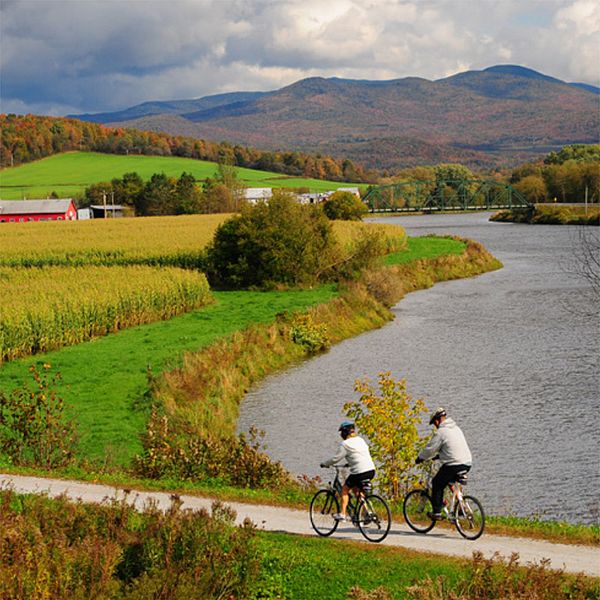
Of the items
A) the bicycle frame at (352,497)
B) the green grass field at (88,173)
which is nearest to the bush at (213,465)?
the bicycle frame at (352,497)

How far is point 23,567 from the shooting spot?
962cm

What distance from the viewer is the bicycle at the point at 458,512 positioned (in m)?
13.4

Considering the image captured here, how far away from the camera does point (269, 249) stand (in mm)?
52219

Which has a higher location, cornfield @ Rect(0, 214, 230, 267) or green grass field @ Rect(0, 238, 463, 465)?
cornfield @ Rect(0, 214, 230, 267)

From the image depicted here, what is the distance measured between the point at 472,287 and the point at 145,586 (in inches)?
2037

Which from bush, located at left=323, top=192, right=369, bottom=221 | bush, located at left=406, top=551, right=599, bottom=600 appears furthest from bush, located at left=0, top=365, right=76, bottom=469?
bush, located at left=323, top=192, right=369, bottom=221

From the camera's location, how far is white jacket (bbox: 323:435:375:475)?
13.3 m

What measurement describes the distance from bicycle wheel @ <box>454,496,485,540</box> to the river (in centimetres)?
505

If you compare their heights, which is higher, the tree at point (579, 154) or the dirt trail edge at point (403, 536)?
the tree at point (579, 154)

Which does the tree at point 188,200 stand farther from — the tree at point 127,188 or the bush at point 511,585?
the bush at point 511,585

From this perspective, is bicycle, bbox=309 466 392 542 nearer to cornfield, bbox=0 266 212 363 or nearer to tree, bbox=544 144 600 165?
cornfield, bbox=0 266 212 363

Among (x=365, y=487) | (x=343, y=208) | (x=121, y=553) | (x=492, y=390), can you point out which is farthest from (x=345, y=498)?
(x=343, y=208)

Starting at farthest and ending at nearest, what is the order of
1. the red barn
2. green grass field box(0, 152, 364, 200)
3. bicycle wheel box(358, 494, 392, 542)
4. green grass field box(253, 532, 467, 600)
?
green grass field box(0, 152, 364, 200) < the red barn < bicycle wheel box(358, 494, 392, 542) < green grass field box(253, 532, 467, 600)

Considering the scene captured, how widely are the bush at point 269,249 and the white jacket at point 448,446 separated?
38.6 metres
